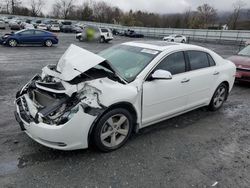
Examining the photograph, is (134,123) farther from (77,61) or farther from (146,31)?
(146,31)

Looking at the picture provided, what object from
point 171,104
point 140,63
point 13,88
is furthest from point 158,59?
point 13,88

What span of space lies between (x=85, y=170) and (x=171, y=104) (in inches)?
73.1

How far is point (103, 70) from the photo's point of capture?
3463mm

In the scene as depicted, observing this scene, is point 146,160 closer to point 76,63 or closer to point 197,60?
point 76,63

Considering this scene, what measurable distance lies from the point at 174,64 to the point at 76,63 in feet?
5.62

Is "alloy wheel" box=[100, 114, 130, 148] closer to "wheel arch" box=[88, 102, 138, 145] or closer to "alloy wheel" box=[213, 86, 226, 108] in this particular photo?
"wheel arch" box=[88, 102, 138, 145]

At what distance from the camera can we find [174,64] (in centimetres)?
399

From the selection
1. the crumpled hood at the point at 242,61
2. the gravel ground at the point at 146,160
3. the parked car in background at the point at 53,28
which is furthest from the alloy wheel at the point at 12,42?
the parked car in background at the point at 53,28

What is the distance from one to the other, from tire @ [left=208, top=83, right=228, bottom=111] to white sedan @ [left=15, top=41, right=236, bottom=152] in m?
0.60

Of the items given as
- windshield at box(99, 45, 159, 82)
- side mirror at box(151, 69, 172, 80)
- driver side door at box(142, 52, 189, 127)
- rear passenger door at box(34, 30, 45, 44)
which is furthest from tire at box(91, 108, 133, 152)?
rear passenger door at box(34, 30, 45, 44)

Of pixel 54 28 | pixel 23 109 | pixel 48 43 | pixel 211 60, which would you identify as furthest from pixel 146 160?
pixel 54 28

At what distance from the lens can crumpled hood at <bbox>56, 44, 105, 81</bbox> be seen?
320 cm

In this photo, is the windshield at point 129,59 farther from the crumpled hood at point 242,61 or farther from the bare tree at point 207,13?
the bare tree at point 207,13

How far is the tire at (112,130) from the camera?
309 cm
